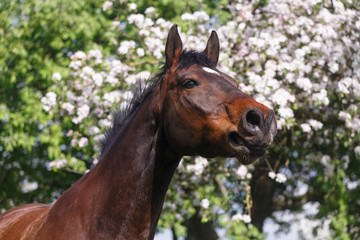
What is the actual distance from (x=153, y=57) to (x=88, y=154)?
1676mm

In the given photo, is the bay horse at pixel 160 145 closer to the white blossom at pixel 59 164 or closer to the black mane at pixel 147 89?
the black mane at pixel 147 89

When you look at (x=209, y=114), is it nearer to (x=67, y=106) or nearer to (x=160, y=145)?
(x=160, y=145)

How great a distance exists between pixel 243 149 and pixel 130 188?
2.18 ft

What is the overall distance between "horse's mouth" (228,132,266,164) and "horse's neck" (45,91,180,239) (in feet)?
1.34

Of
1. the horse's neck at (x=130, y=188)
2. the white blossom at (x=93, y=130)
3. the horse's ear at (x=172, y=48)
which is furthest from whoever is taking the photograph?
the white blossom at (x=93, y=130)

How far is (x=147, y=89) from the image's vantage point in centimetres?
339

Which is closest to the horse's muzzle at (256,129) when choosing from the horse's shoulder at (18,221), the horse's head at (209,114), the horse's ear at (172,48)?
the horse's head at (209,114)

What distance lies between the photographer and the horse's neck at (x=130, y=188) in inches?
119

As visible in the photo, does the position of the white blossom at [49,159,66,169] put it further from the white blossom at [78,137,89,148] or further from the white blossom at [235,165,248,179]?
the white blossom at [235,165,248,179]

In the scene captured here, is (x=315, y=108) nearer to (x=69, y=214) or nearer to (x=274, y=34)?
(x=274, y=34)

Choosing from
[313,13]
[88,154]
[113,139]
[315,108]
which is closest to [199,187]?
[88,154]

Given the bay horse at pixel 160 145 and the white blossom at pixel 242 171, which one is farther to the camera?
the white blossom at pixel 242 171

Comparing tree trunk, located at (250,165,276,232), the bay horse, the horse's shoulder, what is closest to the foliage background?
tree trunk, located at (250,165,276,232)

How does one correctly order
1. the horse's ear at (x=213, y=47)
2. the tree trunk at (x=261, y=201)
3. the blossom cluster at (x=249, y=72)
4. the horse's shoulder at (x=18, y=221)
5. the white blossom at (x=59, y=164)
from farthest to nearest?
the tree trunk at (x=261, y=201)
the white blossom at (x=59, y=164)
the blossom cluster at (x=249, y=72)
the horse's ear at (x=213, y=47)
the horse's shoulder at (x=18, y=221)
